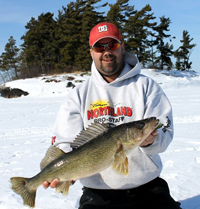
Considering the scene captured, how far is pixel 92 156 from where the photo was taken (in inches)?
83.1

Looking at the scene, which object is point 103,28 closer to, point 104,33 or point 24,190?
point 104,33

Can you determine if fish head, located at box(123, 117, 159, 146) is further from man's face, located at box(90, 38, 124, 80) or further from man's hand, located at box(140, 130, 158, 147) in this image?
man's face, located at box(90, 38, 124, 80)

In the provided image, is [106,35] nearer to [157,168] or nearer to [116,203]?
[157,168]

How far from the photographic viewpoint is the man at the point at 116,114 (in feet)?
8.50

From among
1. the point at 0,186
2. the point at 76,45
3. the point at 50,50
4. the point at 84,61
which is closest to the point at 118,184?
the point at 0,186

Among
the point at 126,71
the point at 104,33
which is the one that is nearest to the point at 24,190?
the point at 126,71

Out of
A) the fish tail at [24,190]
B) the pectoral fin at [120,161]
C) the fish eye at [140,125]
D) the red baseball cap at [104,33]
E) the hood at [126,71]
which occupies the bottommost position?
the fish tail at [24,190]

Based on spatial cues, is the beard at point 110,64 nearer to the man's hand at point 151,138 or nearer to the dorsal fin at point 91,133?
the dorsal fin at point 91,133

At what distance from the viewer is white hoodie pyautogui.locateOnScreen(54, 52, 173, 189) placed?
259cm

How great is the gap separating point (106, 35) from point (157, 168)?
5.31ft

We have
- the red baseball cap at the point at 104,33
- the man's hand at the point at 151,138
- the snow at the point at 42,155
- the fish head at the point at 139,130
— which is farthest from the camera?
the snow at the point at 42,155

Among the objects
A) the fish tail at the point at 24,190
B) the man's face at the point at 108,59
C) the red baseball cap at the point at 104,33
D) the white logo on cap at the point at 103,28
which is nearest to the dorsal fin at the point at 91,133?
the fish tail at the point at 24,190

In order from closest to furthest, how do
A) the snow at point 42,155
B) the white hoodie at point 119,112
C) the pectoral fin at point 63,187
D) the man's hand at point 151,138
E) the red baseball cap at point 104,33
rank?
1. the man's hand at point 151,138
2. the pectoral fin at point 63,187
3. the white hoodie at point 119,112
4. the red baseball cap at point 104,33
5. the snow at point 42,155

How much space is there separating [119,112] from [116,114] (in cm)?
4
